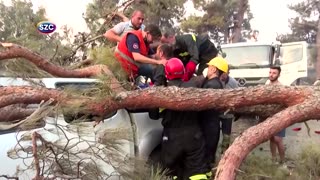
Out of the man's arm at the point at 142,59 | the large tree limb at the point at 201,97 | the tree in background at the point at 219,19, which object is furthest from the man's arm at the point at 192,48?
the tree in background at the point at 219,19

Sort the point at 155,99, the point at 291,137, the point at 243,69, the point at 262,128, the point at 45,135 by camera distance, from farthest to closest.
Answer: the point at 243,69 < the point at 291,137 < the point at 155,99 < the point at 262,128 < the point at 45,135

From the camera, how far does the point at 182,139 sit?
425 centimetres

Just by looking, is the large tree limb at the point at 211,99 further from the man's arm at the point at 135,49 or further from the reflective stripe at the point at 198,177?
the man's arm at the point at 135,49

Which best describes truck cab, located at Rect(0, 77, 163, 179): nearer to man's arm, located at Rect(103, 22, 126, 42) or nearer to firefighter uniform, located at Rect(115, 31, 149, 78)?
firefighter uniform, located at Rect(115, 31, 149, 78)

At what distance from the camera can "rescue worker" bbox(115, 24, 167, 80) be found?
5.00 m

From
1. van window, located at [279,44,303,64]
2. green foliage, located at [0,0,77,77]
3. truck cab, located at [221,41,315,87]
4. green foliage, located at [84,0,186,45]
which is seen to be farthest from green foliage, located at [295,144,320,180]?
van window, located at [279,44,303,64]

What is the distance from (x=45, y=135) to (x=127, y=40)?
6.79 ft

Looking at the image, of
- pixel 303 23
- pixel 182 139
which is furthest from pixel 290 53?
pixel 303 23

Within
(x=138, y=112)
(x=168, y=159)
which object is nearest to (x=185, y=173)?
(x=168, y=159)

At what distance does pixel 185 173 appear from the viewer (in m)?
4.37

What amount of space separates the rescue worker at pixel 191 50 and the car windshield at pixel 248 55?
7304 millimetres

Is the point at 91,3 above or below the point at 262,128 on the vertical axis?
above

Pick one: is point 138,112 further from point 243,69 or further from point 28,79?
point 243,69

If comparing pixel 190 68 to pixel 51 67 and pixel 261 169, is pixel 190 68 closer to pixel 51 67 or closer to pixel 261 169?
pixel 261 169
